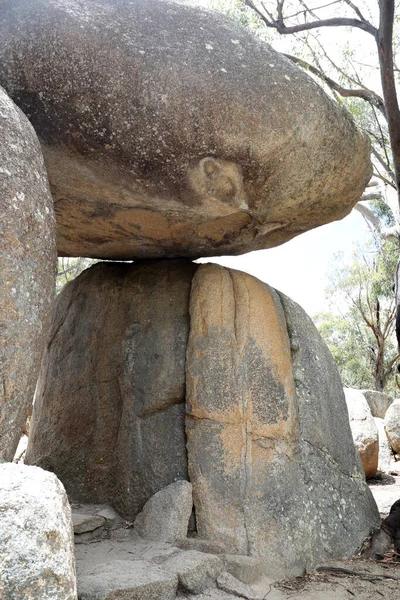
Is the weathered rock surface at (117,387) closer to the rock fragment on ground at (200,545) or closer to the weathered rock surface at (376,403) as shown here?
the rock fragment on ground at (200,545)

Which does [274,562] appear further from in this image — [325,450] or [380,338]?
[380,338]

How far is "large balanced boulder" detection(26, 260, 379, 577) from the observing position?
14.1 ft

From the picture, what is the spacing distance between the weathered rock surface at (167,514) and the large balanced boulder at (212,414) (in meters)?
0.11

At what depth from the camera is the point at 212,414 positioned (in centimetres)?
443

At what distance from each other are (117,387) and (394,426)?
6206 mm

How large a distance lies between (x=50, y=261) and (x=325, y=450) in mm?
2717

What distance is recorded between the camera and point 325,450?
4715 millimetres

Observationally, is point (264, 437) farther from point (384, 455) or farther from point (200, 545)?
point (384, 455)

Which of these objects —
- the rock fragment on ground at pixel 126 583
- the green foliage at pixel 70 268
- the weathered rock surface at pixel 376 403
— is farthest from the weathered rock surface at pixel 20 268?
the green foliage at pixel 70 268

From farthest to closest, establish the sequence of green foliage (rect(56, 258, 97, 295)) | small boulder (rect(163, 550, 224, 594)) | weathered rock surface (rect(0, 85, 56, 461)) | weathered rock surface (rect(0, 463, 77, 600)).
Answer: green foliage (rect(56, 258, 97, 295))
small boulder (rect(163, 550, 224, 594))
weathered rock surface (rect(0, 85, 56, 461))
weathered rock surface (rect(0, 463, 77, 600))

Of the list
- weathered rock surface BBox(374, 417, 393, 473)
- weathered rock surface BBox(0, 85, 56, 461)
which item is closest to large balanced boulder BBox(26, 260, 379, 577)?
weathered rock surface BBox(0, 85, 56, 461)

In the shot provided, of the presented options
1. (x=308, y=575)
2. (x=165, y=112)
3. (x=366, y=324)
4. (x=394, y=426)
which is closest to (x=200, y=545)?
(x=308, y=575)

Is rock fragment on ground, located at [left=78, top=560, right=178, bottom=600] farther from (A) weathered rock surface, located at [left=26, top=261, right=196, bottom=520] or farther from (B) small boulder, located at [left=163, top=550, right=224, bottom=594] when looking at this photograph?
(A) weathered rock surface, located at [left=26, top=261, right=196, bottom=520]

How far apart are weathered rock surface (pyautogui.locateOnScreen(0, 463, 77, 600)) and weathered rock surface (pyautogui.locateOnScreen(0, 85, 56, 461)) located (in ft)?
2.85
